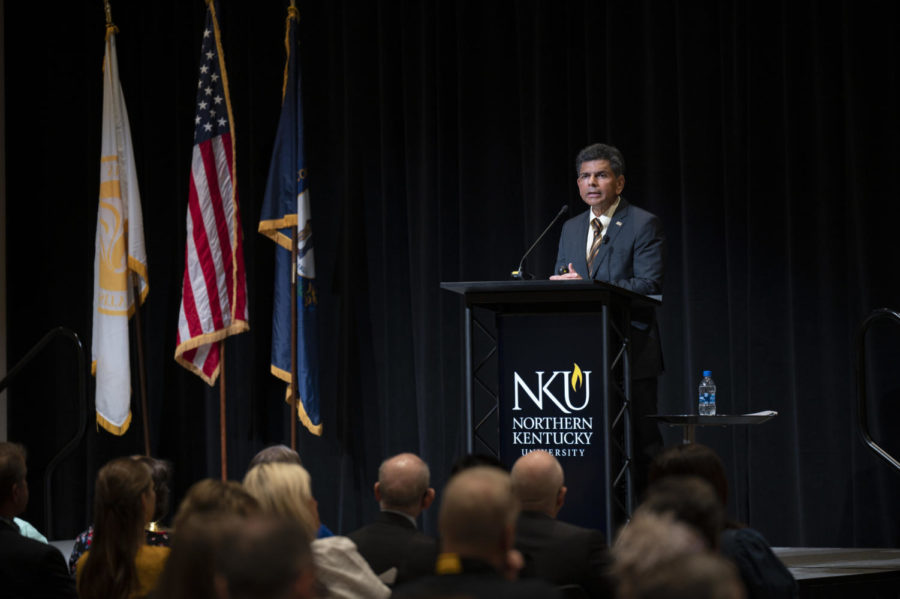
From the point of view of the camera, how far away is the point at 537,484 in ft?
10.5

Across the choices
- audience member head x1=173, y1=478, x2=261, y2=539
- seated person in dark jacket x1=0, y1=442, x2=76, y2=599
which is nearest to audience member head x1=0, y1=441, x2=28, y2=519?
seated person in dark jacket x1=0, y1=442, x2=76, y2=599

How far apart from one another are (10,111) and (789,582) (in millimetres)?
6428

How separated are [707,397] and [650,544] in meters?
4.41

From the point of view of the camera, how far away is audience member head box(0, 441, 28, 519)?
3.26 m

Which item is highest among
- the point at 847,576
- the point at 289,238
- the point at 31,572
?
the point at 289,238

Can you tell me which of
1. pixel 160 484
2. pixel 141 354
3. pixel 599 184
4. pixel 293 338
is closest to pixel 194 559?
pixel 160 484

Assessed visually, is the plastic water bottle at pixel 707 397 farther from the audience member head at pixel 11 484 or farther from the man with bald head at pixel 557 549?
the audience member head at pixel 11 484

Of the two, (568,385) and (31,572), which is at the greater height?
(568,385)

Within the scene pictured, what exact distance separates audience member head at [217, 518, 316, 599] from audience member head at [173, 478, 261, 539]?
2.35 feet

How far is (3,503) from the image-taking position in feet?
10.7

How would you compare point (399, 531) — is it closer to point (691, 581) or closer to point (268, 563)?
point (268, 563)

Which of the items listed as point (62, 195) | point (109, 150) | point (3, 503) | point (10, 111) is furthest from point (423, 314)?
point (3, 503)

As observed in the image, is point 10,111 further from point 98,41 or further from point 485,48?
point 485,48

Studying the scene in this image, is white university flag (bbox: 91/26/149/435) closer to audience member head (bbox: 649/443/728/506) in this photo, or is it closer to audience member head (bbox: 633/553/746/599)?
audience member head (bbox: 649/443/728/506)
